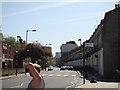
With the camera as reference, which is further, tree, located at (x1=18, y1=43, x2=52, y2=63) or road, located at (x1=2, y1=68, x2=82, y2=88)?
tree, located at (x1=18, y1=43, x2=52, y2=63)

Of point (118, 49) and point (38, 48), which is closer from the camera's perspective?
point (118, 49)

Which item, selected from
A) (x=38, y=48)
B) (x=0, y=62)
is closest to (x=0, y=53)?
(x=0, y=62)

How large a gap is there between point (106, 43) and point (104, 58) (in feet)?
7.40

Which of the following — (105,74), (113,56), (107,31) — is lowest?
(105,74)

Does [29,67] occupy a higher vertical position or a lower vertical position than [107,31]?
lower

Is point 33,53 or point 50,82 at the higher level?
point 33,53

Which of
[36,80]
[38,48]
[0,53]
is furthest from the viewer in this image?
[38,48]

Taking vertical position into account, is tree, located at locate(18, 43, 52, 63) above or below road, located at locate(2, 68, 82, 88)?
above

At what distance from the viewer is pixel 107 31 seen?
4097cm

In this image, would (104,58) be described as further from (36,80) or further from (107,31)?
(36,80)

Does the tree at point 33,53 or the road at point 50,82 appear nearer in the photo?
the road at point 50,82

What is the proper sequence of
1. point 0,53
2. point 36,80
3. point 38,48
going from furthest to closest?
point 38,48, point 0,53, point 36,80

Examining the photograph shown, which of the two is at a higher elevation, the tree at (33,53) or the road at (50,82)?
the tree at (33,53)

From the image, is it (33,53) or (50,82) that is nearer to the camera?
(50,82)
